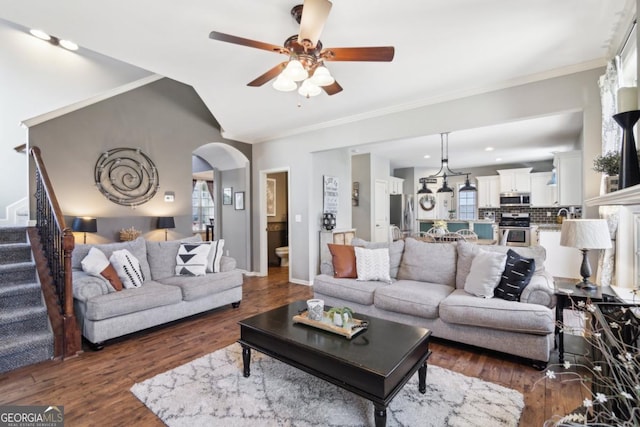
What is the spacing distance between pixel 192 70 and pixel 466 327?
12.8ft

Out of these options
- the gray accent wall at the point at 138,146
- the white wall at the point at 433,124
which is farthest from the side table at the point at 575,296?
the gray accent wall at the point at 138,146

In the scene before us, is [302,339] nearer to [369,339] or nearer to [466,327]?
[369,339]

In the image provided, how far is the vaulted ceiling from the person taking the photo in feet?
8.00

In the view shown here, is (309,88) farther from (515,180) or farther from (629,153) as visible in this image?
(515,180)

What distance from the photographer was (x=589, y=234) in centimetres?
247

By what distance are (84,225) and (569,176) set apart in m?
7.77

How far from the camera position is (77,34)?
9.25 ft

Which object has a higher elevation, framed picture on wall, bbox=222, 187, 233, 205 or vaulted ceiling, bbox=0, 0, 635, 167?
vaulted ceiling, bbox=0, 0, 635, 167

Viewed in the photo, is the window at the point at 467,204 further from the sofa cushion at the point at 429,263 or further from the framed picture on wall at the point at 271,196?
the sofa cushion at the point at 429,263

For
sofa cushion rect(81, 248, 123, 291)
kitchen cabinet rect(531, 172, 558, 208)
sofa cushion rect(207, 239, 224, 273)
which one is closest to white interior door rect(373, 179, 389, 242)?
kitchen cabinet rect(531, 172, 558, 208)

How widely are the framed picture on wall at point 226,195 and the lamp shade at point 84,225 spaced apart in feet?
8.64

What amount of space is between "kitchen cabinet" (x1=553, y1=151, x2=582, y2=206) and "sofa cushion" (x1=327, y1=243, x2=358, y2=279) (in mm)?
4482

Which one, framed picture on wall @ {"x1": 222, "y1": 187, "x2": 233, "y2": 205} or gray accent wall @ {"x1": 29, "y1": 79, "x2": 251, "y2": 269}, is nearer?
gray accent wall @ {"x1": 29, "y1": 79, "x2": 251, "y2": 269}

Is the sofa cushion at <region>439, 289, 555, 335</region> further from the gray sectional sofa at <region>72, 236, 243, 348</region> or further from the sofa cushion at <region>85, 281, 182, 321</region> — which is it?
the sofa cushion at <region>85, 281, 182, 321</region>
